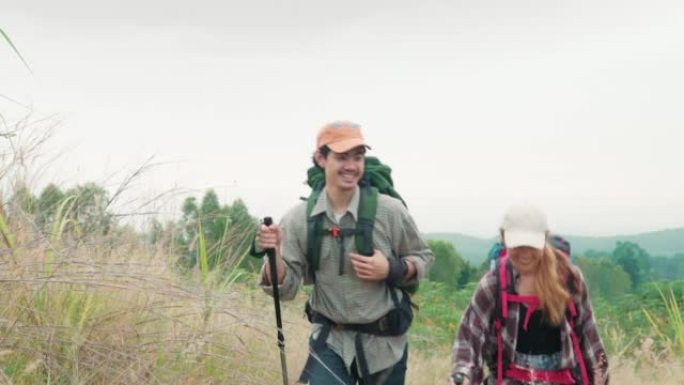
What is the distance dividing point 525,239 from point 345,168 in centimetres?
102

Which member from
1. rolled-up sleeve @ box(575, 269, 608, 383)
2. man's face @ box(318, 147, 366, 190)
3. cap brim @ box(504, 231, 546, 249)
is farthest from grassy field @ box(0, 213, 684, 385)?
rolled-up sleeve @ box(575, 269, 608, 383)

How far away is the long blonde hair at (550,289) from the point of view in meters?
4.51

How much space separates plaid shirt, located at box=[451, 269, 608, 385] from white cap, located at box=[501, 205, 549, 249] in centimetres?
32

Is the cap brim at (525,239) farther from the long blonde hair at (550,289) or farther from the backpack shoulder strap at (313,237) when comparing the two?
the backpack shoulder strap at (313,237)

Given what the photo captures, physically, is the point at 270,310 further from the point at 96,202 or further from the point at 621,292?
the point at 621,292

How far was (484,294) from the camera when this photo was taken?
4.75 metres

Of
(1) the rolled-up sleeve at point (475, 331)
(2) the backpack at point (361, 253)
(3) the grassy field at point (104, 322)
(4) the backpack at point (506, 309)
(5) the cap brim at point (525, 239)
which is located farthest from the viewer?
(2) the backpack at point (361, 253)

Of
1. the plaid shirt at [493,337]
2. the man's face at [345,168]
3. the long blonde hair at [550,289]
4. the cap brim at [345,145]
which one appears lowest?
the plaid shirt at [493,337]

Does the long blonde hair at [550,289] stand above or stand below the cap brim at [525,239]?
below

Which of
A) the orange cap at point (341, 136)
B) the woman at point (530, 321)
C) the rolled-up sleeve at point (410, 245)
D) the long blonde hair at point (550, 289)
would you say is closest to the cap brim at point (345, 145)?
the orange cap at point (341, 136)

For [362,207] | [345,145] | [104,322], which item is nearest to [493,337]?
[362,207]

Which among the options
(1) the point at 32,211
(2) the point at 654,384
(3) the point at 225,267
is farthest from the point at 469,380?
(2) the point at 654,384

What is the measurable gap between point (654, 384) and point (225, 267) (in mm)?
4031

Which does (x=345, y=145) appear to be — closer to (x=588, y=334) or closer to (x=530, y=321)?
(x=530, y=321)
